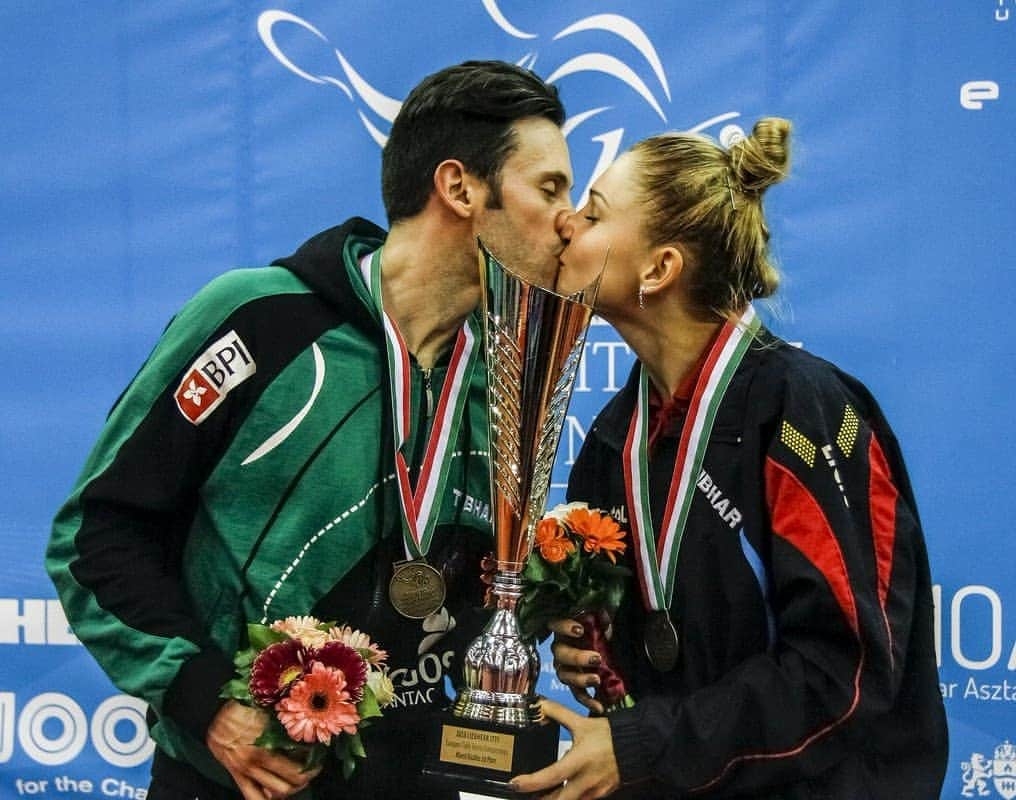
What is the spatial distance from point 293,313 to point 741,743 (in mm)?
993

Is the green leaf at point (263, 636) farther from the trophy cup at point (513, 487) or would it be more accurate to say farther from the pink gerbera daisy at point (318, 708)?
the trophy cup at point (513, 487)

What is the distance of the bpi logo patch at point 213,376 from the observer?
7.06 ft

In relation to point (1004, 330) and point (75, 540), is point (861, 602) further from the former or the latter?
point (1004, 330)

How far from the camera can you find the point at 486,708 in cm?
195

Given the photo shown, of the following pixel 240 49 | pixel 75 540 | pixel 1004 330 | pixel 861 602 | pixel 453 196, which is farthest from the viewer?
pixel 240 49

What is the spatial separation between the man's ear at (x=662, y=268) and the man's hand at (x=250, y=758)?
0.90 m

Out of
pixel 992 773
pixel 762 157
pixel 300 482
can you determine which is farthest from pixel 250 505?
pixel 992 773

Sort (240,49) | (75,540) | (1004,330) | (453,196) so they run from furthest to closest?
(240,49) < (1004,330) < (453,196) < (75,540)

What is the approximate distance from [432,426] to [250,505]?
1.10 feet

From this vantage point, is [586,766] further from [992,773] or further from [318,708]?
[992,773]

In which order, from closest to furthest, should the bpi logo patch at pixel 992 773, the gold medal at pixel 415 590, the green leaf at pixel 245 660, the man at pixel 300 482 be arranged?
the green leaf at pixel 245 660 → the man at pixel 300 482 → the gold medal at pixel 415 590 → the bpi logo patch at pixel 992 773

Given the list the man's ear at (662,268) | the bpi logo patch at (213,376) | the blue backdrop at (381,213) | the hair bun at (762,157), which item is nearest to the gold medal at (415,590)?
the bpi logo patch at (213,376)

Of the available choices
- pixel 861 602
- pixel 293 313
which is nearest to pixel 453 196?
pixel 293 313

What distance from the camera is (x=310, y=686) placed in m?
1.91
